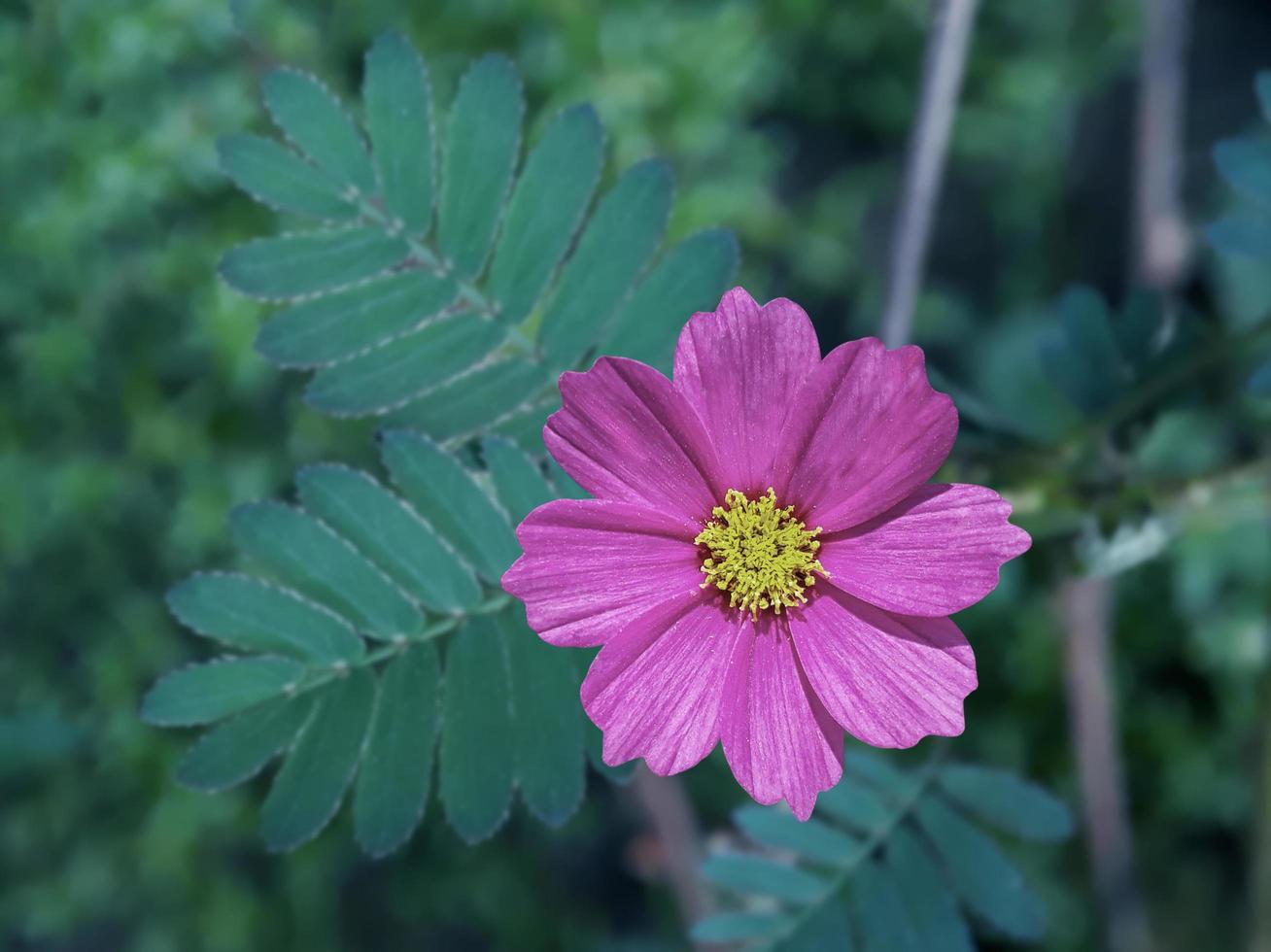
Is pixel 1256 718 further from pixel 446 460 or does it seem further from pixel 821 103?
pixel 446 460

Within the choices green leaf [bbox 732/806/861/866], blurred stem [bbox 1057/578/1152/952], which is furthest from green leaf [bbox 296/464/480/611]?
blurred stem [bbox 1057/578/1152/952]

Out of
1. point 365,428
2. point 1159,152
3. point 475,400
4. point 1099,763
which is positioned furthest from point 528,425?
point 1159,152

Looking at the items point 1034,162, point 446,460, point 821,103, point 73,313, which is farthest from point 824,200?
point 446,460

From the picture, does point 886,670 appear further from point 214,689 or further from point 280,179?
point 280,179

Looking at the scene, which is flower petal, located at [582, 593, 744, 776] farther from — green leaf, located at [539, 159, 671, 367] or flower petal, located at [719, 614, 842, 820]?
green leaf, located at [539, 159, 671, 367]

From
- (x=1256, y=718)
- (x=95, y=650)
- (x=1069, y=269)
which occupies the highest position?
(x=95, y=650)

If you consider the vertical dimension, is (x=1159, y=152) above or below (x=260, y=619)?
below
